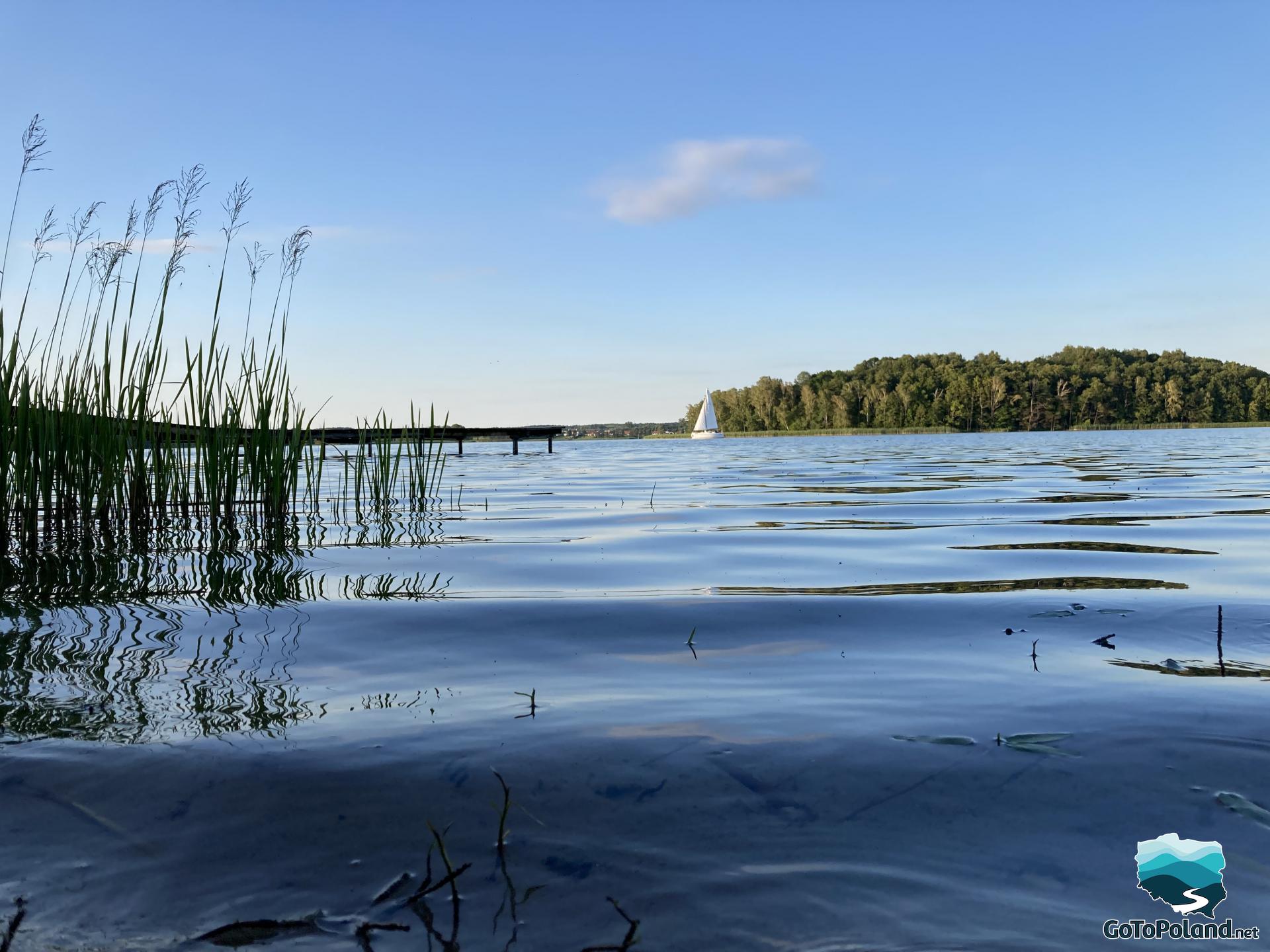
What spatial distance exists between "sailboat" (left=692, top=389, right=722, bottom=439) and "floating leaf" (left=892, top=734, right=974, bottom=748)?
83251 mm

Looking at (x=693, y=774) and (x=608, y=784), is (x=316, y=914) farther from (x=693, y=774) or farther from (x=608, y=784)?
(x=693, y=774)

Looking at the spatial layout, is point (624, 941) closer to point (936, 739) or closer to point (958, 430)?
point (936, 739)

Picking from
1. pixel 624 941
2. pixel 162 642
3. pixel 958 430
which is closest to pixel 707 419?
pixel 958 430

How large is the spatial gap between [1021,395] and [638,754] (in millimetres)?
115164

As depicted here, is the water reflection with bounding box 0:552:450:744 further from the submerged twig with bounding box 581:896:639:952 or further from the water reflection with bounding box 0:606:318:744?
the submerged twig with bounding box 581:896:639:952

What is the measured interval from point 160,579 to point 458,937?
14.2ft

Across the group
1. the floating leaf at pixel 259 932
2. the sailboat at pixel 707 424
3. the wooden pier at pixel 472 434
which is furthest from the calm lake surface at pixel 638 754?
the sailboat at pixel 707 424

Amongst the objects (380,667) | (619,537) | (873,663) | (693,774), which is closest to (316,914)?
(693,774)

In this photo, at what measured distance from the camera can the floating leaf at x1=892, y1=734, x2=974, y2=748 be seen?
2.30 metres

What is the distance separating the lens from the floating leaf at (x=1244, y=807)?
1863 millimetres

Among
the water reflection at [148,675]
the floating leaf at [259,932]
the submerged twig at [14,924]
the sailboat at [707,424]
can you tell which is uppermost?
the sailboat at [707,424]

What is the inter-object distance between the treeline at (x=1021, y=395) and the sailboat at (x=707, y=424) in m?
31.5

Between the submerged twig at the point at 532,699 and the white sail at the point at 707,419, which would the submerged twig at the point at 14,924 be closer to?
the submerged twig at the point at 532,699

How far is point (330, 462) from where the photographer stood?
2891 centimetres
